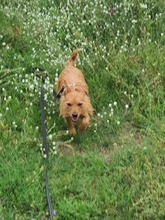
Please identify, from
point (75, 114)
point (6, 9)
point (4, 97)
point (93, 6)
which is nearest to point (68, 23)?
point (93, 6)

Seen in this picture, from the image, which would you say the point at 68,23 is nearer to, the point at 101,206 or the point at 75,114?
the point at 75,114

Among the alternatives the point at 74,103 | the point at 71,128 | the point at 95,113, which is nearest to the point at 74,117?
the point at 74,103

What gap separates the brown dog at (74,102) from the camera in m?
4.52

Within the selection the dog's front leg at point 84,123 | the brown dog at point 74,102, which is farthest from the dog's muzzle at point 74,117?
the dog's front leg at point 84,123

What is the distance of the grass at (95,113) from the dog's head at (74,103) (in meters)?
0.20

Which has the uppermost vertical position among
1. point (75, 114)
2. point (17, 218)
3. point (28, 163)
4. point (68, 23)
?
point (68, 23)

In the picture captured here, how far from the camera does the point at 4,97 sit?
5254mm

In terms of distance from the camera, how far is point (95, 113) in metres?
5.19

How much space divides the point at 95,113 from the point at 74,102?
0.72 m

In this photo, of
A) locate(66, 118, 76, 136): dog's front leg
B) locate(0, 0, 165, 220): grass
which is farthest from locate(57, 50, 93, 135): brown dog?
locate(0, 0, 165, 220): grass

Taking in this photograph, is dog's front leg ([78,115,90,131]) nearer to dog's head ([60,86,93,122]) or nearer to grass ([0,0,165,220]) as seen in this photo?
dog's head ([60,86,93,122])

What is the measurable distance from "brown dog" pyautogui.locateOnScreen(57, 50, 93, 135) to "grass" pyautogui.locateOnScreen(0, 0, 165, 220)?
0.52 feet

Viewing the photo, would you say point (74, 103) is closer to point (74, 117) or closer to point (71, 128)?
point (74, 117)

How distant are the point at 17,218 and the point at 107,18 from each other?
3097 millimetres
